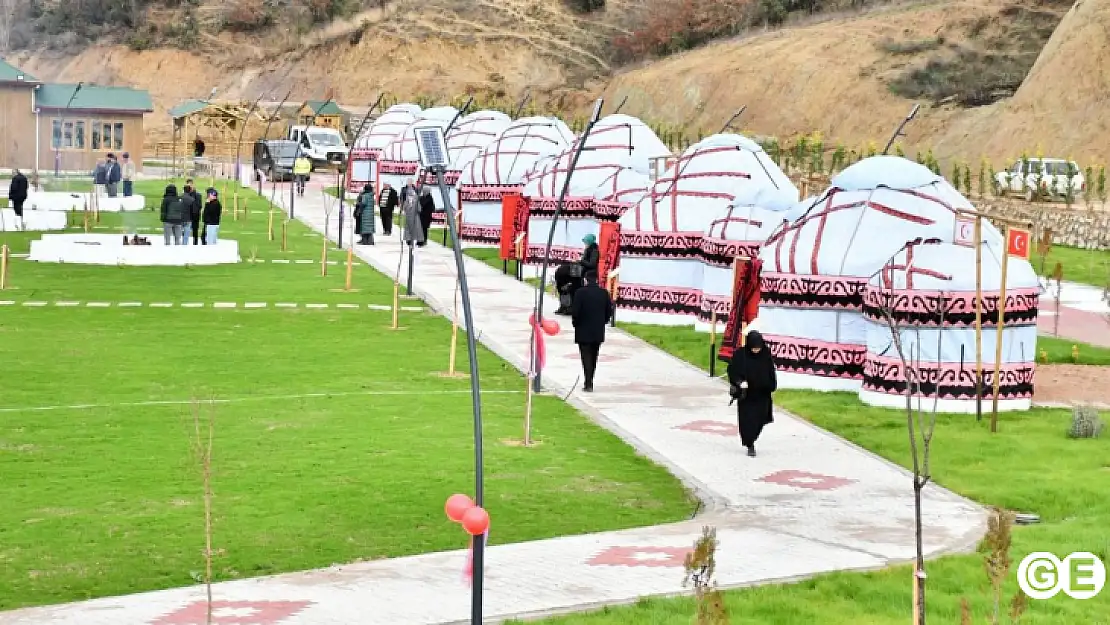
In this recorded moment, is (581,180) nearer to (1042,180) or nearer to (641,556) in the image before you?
(1042,180)

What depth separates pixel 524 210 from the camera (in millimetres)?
38688

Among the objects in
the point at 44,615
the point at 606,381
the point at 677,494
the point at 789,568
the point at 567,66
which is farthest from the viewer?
the point at 567,66

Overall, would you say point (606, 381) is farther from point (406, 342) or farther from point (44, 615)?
point (44, 615)

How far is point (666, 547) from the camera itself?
14.6m

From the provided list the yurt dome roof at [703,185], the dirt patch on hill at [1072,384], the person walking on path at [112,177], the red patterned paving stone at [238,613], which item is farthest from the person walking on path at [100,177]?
the red patterned paving stone at [238,613]

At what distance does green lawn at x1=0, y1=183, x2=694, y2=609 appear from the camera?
14.4 m

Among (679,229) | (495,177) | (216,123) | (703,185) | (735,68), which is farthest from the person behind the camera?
(735,68)

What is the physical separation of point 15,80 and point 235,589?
56.3 m

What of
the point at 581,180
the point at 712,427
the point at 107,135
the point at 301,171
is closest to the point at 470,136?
the point at 301,171

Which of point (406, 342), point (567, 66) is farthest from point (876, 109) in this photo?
point (406, 342)

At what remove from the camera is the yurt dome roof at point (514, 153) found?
46.4 metres

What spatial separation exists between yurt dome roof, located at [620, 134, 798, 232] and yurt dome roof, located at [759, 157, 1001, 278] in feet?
18.3

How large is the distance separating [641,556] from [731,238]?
1505cm

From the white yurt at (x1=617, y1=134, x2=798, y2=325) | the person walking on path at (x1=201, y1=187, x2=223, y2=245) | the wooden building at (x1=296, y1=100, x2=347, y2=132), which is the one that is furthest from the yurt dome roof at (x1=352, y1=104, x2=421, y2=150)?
the white yurt at (x1=617, y1=134, x2=798, y2=325)
